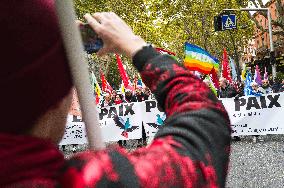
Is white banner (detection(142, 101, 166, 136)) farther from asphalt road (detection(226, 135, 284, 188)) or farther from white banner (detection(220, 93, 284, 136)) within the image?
asphalt road (detection(226, 135, 284, 188))

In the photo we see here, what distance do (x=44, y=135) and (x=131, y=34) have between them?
0.96 ft

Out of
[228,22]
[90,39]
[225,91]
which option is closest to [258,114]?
[225,91]

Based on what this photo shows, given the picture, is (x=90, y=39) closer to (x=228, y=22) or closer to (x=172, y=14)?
(x=228, y=22)

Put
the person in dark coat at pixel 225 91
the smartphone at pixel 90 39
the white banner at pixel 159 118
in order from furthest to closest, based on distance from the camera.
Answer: the person in dark coat at pixel 225 91 < the white banner at pixel 159 118 < the smartphone at pixel 90 39

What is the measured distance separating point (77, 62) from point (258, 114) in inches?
444

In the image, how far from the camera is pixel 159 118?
475 inches

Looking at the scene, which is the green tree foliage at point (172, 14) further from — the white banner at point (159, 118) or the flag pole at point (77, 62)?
the flag pole at point (77, 62)

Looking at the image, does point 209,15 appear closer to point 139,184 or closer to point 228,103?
point 228,103

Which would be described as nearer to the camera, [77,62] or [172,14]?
[77,62]

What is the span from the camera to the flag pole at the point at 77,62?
0.82 m

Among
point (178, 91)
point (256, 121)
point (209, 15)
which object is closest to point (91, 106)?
point (178, 91)

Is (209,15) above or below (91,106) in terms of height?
above

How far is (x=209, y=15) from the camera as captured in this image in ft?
124

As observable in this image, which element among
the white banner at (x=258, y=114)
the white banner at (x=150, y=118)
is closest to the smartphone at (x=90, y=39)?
Result: the white banner at (x=258, y=114)
